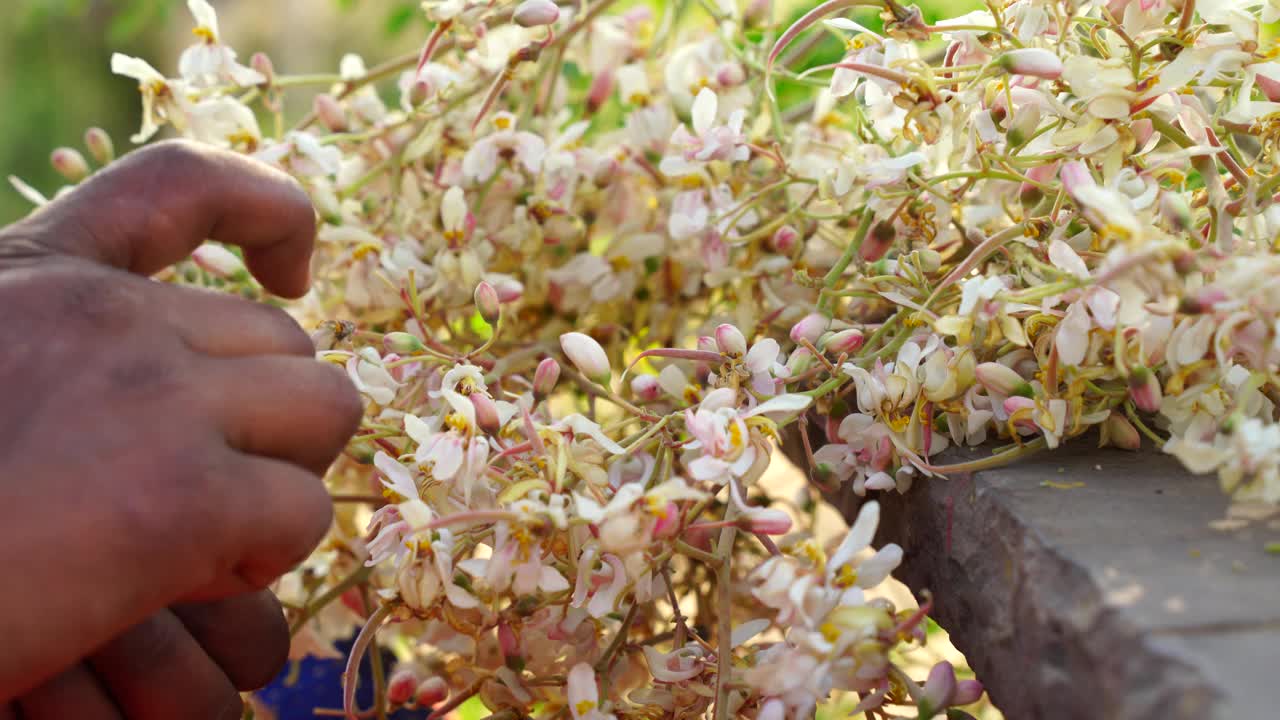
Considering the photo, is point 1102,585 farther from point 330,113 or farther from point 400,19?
point 400,19

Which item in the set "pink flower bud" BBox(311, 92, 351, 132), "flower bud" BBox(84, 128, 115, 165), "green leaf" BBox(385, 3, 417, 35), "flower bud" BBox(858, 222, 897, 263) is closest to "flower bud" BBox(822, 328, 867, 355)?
"flower bud" BBox(858, 222, 897, 263)

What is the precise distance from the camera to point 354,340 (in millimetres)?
695

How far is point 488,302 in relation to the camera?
64 cm

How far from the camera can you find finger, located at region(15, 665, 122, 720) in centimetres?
48

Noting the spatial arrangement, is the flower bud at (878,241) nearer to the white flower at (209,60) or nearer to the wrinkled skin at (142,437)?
the wrinkled skin at (142,437)

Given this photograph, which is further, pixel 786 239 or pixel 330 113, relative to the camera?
pixel 330 113

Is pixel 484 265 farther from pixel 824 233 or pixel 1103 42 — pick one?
pixel 1103 42

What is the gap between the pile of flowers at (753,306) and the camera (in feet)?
1.61

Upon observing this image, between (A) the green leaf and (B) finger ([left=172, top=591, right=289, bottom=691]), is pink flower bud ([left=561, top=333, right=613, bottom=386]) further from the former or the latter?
(A) the green leaf

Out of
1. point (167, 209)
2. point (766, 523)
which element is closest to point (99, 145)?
point (167, 209)

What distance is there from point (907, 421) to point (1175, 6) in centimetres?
25

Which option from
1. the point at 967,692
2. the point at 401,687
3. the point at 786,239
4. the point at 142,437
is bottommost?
the point at 401,687

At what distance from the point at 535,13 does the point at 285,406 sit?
354 millimetres

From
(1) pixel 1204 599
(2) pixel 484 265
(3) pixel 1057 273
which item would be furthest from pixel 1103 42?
(2) pixel 484 265
